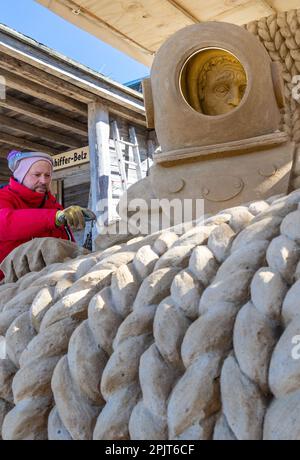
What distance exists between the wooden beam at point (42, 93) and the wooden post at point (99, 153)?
6.0 inches

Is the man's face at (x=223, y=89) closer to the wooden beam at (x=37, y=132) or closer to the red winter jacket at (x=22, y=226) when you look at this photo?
the red winter jacket at (x=22, y=226)

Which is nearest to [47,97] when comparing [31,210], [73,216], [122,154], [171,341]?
[122,154]

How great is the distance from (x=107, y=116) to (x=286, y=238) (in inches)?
160

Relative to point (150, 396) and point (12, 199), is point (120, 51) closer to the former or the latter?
point (12, 199)

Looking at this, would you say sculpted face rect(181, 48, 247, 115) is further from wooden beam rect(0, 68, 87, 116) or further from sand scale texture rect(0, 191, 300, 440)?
wooden beam rect(0, 68, 87, 116)

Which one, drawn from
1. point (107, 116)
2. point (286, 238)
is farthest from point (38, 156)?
point (107, 116)

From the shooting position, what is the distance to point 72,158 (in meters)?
5.10

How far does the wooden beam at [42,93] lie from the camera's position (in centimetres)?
390

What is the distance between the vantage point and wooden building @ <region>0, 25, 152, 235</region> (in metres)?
3.75

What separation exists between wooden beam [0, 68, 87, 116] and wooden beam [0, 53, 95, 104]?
11 centimetres

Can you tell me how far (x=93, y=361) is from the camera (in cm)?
69

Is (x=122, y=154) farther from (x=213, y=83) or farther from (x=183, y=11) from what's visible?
(x=213, y=83)

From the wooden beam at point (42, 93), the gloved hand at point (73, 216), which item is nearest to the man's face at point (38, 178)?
the gloved hand at point (73, 216)
